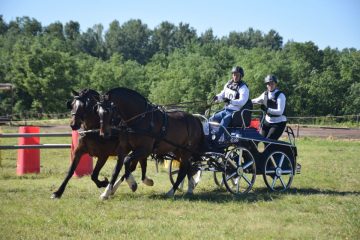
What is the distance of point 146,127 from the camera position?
32.8ft

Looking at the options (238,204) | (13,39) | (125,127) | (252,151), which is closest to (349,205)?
(238,204)

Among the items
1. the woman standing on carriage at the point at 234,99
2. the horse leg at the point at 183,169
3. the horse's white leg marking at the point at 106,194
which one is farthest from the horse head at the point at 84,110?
the woman standing on carriage at the point at 234,99

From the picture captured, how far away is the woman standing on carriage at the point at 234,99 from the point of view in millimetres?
10797

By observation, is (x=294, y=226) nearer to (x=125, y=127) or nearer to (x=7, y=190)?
(x=125, y=127)

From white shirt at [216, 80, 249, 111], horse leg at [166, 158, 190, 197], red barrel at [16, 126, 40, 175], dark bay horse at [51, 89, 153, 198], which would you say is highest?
white shirt at [216, 80, 249, 111]

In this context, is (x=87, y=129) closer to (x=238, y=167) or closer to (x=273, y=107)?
(x=238, y=167)

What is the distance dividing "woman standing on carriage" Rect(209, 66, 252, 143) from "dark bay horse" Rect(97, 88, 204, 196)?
644mm

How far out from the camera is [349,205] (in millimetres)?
9086

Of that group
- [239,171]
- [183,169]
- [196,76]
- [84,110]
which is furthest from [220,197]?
[196,76]

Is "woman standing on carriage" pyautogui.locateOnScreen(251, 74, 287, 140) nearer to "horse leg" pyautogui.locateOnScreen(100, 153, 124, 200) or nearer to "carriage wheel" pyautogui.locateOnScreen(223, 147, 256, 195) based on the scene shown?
"carriage wheel" pyautogui.locateOnScreen(223, 147, 256, 195)

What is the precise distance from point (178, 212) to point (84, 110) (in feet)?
8.92

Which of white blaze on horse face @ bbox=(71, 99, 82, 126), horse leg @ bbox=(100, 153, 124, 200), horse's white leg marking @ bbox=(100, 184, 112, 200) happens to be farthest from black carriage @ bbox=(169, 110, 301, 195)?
white blaze on horse face @ bbox=(71, 99, 82, 126)

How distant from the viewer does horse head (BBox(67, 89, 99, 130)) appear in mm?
9828

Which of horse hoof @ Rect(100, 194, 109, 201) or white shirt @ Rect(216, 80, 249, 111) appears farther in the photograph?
white shirt @ Rect(216, 80, 249, 111)
